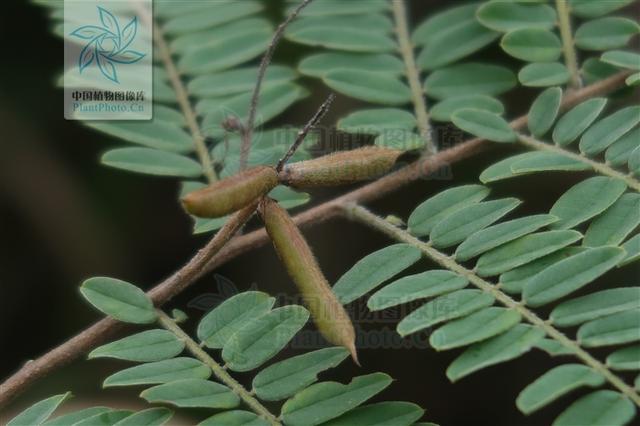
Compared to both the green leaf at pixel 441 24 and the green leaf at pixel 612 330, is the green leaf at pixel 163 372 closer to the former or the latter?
the green leaf at pixel 612 330

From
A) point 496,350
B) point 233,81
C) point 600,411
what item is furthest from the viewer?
point 233,81

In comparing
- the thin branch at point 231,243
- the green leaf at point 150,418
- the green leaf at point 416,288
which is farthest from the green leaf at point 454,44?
the green leaf at point 150,418

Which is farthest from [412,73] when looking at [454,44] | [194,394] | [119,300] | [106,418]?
[106,418]

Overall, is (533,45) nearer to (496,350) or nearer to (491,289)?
(491,289)

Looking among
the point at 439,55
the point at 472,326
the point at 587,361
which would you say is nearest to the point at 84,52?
the point at 439,55

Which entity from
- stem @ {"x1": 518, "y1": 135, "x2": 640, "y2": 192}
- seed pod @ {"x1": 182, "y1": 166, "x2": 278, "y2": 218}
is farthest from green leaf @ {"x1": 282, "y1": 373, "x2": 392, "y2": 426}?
stem @ {"x1": 518, "y1": 135, "x2": 640, "y2": 192}

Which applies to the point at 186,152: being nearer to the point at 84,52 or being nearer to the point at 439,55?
the point at 84,52
